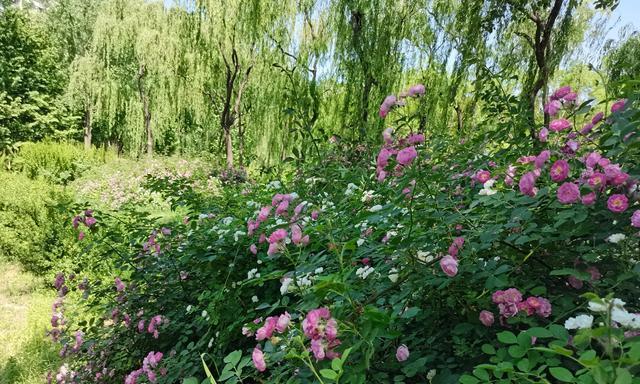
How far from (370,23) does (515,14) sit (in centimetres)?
155

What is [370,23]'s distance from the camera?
15.5 ft

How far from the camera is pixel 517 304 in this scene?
82 cm

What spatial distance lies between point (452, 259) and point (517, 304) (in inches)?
6.0

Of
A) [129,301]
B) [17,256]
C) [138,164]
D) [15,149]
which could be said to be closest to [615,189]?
[129,301]

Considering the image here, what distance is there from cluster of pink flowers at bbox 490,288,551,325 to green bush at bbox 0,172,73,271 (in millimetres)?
4918

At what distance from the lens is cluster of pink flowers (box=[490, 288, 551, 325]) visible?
0.80 metres

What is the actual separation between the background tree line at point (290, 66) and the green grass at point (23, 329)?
95.6 inches

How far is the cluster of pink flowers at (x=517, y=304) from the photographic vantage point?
0.80m

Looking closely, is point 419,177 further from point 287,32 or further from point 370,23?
point 287,32

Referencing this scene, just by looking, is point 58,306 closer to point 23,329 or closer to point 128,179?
point 23,329

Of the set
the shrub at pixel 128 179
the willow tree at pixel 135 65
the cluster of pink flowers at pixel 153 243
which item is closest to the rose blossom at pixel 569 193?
the cluster of pink flowers at pixel 153 243

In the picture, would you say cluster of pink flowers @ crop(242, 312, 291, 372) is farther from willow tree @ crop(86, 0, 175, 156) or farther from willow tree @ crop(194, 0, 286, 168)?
willow tree @ crop(86, 0, 175, 156)

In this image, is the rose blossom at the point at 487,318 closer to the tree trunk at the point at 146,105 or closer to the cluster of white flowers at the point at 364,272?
the cluster of white flowers at the point at 364,272

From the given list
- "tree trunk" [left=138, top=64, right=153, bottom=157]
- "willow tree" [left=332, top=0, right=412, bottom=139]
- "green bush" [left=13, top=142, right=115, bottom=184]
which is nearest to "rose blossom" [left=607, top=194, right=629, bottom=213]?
"willow tree" [left=332, top=0, right=412, bottom=139]
